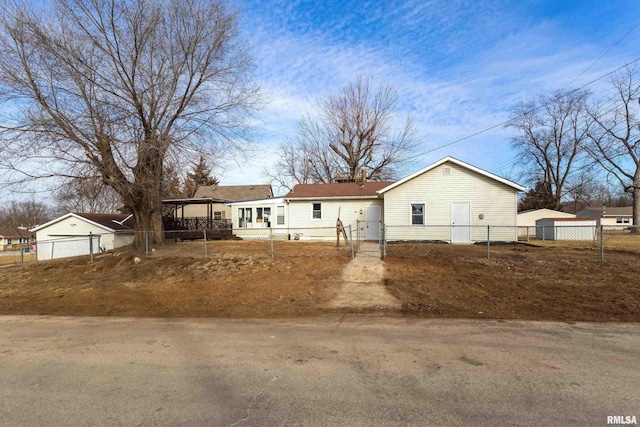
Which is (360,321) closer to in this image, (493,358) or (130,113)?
(493,358)

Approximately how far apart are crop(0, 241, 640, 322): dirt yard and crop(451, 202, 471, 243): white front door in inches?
213

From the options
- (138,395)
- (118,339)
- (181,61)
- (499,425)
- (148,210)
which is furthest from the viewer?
(148,210)

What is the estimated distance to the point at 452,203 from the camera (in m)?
20.1

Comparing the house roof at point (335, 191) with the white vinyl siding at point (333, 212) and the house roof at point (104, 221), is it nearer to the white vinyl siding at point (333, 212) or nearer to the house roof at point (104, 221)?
the white vinyl siding at point (333, 212)

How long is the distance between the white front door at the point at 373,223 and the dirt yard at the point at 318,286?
779 cm

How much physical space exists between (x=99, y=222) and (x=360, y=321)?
31.3m

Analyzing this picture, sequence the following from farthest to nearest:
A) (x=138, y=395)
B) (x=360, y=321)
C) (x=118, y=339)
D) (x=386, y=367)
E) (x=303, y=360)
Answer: (x=360, y=321) → (x=118, y=339) → (x=303, y=360) → (x=386, y=367) → (x=138, y=395)

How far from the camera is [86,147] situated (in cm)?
1549

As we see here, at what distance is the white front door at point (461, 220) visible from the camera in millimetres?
20016

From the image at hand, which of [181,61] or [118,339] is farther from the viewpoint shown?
[181,61]

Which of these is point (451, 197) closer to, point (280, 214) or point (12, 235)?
point (280, 214)

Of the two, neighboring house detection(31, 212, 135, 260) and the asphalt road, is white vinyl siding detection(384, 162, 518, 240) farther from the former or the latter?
neighboring house detection(31, 212, 135, 260)

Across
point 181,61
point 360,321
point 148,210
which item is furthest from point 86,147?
point 360,321

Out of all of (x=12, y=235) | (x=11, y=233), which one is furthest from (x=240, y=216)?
(x=11, y=233)
